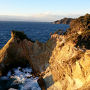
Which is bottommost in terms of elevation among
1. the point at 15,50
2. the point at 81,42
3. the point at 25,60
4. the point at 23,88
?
the point at 23,88

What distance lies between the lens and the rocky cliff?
1570 centimetres

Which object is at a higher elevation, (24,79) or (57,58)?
(57,58)

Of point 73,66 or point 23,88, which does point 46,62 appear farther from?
point 73,66

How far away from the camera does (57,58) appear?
73.8 ft

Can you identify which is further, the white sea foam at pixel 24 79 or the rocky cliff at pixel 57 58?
the white sea foam at pixel 24 79

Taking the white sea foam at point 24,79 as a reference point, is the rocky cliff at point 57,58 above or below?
above

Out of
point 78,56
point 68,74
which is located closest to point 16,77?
point 68,74

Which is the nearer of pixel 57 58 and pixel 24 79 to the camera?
pixel 57 58

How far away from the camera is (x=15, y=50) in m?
29.8

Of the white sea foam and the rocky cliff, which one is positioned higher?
the rocky cliff

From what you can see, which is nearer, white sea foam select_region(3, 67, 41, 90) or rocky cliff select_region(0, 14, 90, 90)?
rocky cliff select_region(0, 14, 90, 90)

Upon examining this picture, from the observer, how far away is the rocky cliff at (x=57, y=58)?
51.5ft

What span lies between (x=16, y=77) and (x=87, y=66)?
54.3ft

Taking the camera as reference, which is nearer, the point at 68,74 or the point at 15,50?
the point at 68,74
